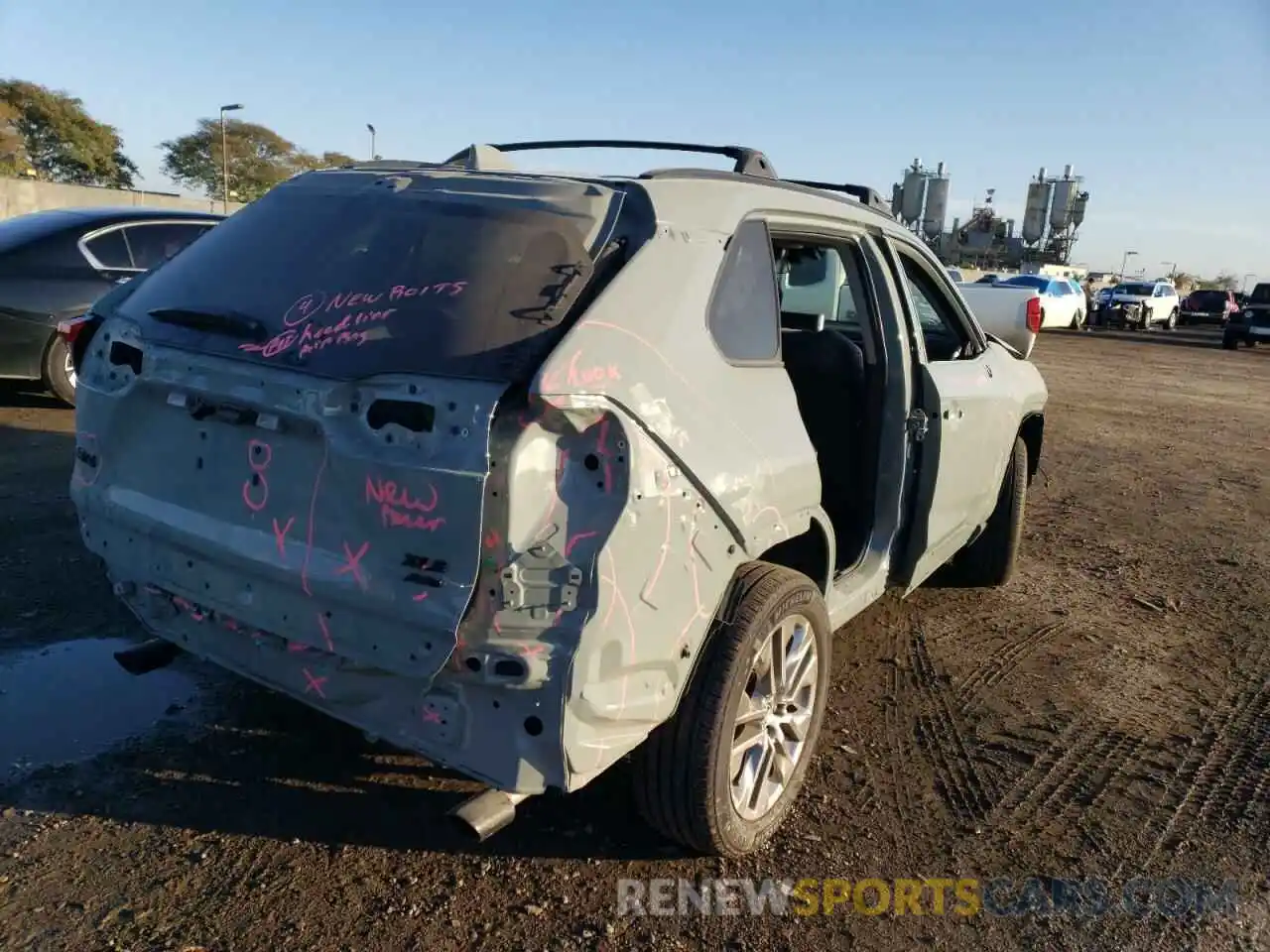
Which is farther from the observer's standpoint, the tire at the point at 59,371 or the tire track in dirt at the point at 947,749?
the tire at the point at 59,371

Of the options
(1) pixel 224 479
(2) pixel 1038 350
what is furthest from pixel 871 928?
(2) pixel 1038 350

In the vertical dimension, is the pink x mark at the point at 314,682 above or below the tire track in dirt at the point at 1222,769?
above

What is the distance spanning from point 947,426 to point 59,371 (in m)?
6.75

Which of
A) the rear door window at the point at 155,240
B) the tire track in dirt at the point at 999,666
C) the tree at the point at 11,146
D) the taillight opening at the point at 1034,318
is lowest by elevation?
the tire track in dirt at the point at 999,666

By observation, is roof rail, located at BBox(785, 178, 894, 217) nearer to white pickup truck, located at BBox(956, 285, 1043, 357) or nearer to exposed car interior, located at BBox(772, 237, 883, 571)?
exposed car interior, located at BBox(772, 237, 883, 571)

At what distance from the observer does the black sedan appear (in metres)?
7.32

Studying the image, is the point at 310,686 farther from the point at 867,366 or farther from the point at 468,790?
the point at 867,366

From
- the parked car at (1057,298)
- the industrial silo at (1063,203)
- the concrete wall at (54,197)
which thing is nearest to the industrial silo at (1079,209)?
the industrial silo at (1063,203)

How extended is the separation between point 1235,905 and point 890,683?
1.52 meters

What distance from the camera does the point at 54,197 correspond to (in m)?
35.9

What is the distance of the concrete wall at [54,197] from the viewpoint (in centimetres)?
3291

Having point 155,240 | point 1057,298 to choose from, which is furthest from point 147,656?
point 1057,298

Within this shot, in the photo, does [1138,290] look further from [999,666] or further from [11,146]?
[11,146]

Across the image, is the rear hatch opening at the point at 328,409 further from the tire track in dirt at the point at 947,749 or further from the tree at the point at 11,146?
the tree at the point at 11,146
